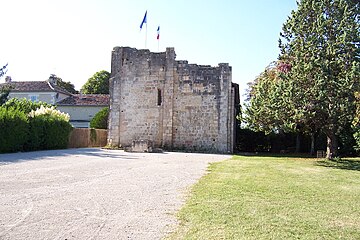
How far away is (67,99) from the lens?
140ft

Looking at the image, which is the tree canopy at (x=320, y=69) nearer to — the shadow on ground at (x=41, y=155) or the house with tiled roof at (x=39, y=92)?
the shadow on ground at (x=41, y=155)

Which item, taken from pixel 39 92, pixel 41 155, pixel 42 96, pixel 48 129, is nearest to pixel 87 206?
pixel 41 155

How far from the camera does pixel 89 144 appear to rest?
1005 inches

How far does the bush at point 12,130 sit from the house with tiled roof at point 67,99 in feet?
81.1

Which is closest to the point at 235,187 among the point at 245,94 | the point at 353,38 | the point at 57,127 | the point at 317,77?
the point at 317,77

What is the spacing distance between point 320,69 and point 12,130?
1355 cm

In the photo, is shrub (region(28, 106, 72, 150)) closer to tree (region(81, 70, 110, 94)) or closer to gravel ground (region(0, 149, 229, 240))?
gravel ground (region(0, 149, 229, 240))

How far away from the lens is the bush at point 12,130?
14523mm

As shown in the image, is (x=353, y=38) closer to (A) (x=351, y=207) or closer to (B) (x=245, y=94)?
(A) (x=351, y=207)

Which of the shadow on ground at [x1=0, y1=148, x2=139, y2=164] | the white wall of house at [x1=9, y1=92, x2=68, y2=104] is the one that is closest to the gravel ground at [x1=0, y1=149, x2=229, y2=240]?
the shadow on ground at [x1=0, y1=148, x2=139, y2=164]

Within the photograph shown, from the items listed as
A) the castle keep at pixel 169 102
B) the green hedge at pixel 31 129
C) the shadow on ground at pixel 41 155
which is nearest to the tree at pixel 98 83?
the castle keep at pixel 169 102

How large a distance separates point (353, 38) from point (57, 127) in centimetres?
1581

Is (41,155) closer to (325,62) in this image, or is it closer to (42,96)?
(325,62)

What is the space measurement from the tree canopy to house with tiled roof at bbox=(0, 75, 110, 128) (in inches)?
1150
